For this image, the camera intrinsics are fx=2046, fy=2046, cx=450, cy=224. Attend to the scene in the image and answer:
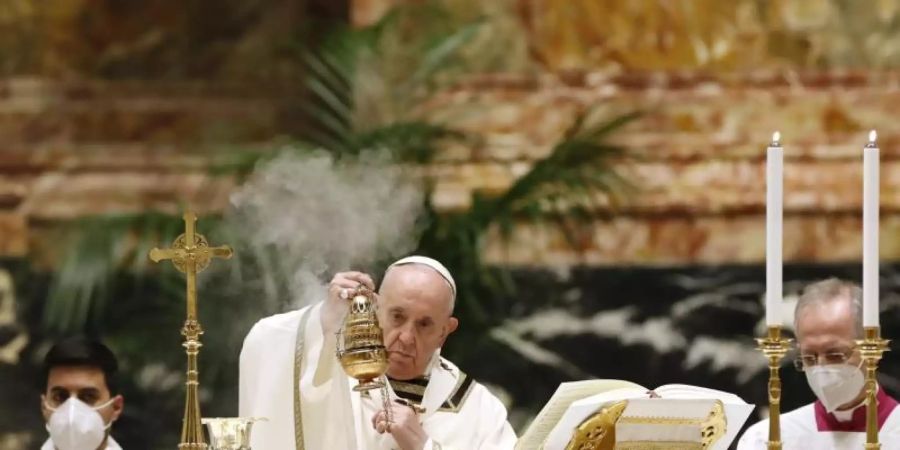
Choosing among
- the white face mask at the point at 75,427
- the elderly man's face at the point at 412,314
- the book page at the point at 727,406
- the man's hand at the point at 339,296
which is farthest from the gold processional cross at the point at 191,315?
the white face mask at the point at 75,427

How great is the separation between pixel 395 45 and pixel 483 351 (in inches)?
55.3

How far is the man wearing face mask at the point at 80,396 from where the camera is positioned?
7129mm

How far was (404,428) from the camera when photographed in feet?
18.5

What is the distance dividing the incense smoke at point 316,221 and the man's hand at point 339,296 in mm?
497

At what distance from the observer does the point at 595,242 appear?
30.5 ft

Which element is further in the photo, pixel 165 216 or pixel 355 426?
pixel 165 216

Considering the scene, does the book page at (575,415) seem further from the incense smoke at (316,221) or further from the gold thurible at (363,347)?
the incense smoke at (316,221)

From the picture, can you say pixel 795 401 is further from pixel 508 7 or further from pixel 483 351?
pixel 508 7

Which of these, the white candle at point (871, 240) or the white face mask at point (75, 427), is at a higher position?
the white candle at point (871, 240)

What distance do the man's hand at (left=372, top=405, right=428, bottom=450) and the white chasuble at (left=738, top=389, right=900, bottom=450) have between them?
1766mm

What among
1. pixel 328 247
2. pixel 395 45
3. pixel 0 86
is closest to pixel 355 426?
pixel 328 247

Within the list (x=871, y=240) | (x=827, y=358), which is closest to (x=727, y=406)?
(x=871, y=240)

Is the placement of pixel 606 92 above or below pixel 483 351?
above

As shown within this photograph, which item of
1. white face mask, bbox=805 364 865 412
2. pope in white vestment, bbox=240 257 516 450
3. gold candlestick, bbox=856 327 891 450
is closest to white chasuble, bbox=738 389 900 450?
white face mask, bbox=805 364 865 412
